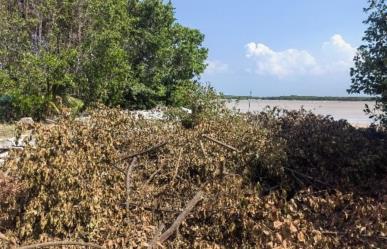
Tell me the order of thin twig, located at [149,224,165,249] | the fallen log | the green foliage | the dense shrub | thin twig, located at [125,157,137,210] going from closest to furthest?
thin twig, located at [149,224,165,249], the fallen log, thin twig, located at [125,157,137,210], the dense shrub, the green foliage

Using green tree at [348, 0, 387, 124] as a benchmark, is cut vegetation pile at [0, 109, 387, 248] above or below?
below

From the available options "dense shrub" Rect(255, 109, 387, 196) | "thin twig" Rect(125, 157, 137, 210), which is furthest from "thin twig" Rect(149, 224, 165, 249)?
"dense shrub" Rect(255, 109, 387, 196)

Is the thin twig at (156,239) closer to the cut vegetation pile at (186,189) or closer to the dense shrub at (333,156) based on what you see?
the cut vegetation pile at (186,189)

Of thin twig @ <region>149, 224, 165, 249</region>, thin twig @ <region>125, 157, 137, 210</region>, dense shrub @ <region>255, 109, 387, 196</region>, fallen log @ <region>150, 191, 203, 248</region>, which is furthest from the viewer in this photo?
dense shrub @ <region>255, 109, 387, 196</region>

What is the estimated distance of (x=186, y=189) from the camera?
199 inches

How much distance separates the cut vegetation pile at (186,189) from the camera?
3938 millimetres

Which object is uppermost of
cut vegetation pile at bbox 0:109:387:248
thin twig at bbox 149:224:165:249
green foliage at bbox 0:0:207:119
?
green foliage at bbox 0:0:207:119

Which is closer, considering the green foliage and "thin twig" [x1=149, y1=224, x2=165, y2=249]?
"thin twig" [x1=149, y1=224, x2=165, y2=249]

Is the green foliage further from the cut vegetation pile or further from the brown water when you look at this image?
the cut vegetation pile

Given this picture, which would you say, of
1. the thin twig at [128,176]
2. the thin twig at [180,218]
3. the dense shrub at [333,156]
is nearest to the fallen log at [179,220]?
the thin twig at [180,218]

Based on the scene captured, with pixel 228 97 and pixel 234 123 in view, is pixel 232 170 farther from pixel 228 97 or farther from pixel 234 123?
pixel 228 97

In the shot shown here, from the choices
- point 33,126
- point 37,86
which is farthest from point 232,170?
point 37,86

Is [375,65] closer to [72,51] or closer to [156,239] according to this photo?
[156,239]

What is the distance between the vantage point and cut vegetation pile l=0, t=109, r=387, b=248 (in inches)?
155
